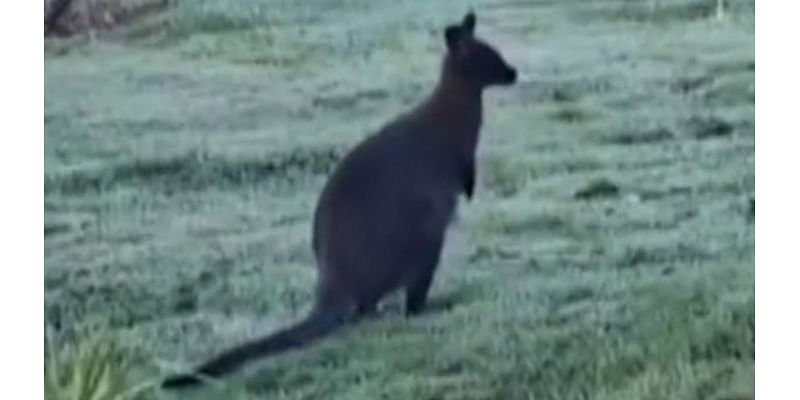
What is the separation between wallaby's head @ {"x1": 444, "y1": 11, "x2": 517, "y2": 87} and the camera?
1896 millimetres

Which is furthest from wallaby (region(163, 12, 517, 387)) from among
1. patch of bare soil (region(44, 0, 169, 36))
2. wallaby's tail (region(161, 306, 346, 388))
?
patch of bare soil (region(44, 0, 169, 36))

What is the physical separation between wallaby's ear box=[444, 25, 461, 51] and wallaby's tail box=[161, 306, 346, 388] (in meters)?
0.33

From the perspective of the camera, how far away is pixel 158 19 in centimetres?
189

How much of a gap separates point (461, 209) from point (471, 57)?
17 cm

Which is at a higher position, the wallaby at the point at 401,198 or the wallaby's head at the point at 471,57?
the wallaby's head at the point at 471,57

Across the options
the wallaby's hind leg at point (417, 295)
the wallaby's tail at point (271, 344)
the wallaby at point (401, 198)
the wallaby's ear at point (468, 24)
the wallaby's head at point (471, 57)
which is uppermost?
the wallaby's ear at point (468, 24)

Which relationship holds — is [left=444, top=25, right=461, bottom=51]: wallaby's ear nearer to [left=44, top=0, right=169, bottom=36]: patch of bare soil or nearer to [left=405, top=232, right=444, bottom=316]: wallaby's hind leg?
[left=405, top=232, right=444, bottom=316]: wallaby's hind leg

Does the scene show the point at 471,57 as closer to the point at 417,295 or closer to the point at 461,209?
the point at 461,209

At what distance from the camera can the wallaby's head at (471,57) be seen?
6.22 feet


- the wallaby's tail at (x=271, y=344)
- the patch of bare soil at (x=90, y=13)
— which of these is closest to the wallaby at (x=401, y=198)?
the wallaby's tail at (x=271, y=344)

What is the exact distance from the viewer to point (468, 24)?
1.89 meters

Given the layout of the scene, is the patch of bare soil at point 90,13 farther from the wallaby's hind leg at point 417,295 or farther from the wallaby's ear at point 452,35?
the wallaby's hind leg at point 417,295
